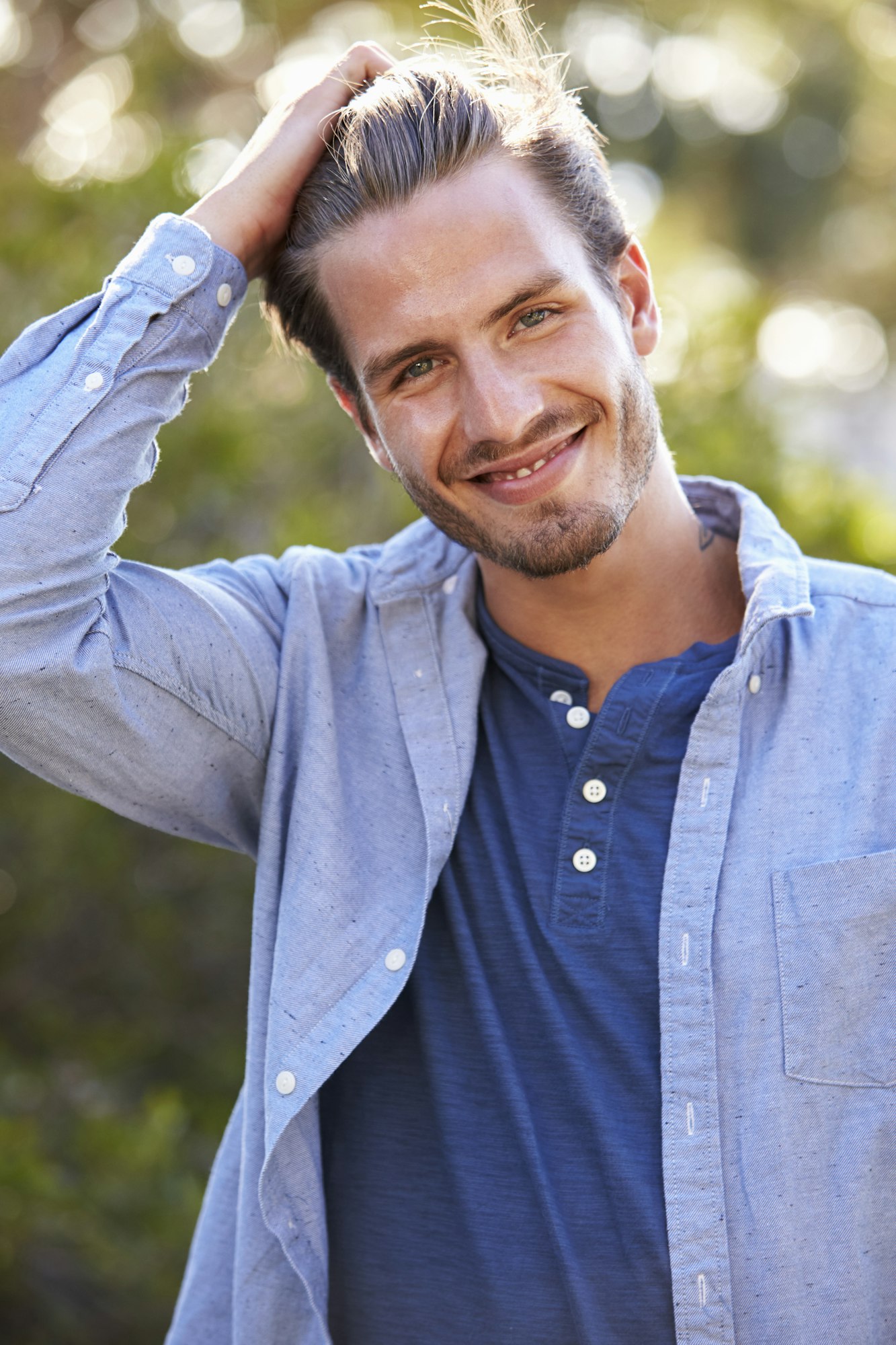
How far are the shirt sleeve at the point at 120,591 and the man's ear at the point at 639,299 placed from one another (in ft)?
1.99

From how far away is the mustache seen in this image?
180 cm

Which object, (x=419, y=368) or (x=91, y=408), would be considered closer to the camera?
(x=91, y=408)

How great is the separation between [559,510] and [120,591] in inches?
24.5

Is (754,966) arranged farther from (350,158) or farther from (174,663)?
(350,158)

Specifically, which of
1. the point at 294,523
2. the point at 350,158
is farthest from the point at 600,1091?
the point at 294,523

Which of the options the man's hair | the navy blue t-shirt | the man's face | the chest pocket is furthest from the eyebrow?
the chest pocket

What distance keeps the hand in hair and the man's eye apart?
30 cm

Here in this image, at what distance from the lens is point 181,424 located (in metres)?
3.02

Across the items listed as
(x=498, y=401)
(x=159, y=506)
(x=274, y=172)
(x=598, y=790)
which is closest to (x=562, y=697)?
(x=598, y=790)

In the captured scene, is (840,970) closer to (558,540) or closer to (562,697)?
(562,697)

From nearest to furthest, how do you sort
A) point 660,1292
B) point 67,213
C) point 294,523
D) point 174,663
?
point 660,1292 → point 174,663 → point 294,523 → point 67,213

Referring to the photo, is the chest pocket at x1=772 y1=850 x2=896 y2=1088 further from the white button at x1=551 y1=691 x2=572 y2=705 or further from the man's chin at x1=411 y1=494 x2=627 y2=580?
the man's chin at x1=411 y1=494 x2=627 y2=580

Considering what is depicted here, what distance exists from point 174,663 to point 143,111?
353cm

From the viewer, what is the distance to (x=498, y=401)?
1787 mm
